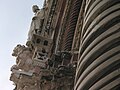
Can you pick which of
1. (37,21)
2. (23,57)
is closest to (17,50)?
(23,57)

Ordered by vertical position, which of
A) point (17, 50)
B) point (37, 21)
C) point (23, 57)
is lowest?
point (23, 57)

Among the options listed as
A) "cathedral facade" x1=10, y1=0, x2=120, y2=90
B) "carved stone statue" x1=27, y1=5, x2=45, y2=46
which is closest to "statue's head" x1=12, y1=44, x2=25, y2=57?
"cathedral facade" x1=10, y1=0, x2=120, y2=90

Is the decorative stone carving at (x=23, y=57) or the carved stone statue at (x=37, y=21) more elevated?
the carved stone statue at (x=37, y=21)

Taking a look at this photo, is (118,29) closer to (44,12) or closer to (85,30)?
(85,30)

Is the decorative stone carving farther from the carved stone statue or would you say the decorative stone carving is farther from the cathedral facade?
the carved stone statue

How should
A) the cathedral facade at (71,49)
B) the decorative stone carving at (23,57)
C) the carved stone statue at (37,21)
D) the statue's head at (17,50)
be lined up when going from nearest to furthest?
the cathedral facade at (71,49), the decorative stone carving at (23,57), the statue's head at (17,50), the carved stone statue at (37,21)

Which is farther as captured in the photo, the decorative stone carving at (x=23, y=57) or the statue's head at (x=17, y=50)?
the statue's head at (x=17, y=50)

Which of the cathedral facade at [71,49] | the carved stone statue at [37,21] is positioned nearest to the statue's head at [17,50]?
the cathedral facade at [71,49]

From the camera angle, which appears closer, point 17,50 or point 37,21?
point 17,50

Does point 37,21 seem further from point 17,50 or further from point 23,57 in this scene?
point 23,57

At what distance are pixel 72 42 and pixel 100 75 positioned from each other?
5959mm

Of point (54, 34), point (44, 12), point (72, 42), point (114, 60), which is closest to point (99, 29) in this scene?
point (114, 60)

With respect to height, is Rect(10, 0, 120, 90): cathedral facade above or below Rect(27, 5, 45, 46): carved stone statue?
below

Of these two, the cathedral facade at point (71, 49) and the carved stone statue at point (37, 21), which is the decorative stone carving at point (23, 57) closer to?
the cathedral facade at point (71, 49)
